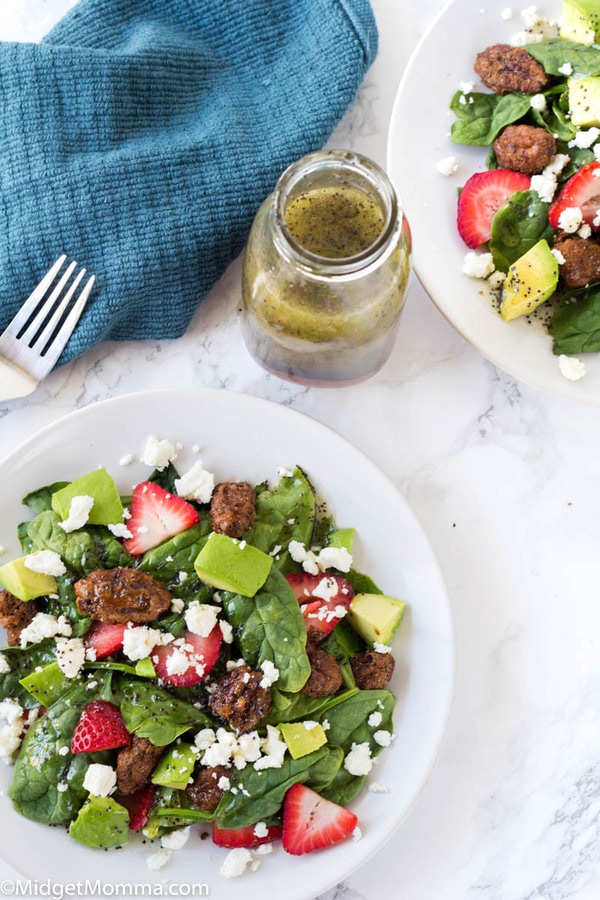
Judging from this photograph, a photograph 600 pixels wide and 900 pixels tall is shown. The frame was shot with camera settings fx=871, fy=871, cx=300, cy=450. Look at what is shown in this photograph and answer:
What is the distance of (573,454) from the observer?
157 centimetres

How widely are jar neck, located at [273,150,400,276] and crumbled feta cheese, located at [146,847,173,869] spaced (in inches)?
35.9

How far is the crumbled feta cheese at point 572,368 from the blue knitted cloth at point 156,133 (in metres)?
0.56

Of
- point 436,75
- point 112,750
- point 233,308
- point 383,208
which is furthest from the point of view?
point 233,308

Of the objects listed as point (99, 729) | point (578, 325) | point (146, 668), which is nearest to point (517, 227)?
point (578, 325)

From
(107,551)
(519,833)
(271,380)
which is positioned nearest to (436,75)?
(271,380)

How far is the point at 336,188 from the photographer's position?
47.4 inches

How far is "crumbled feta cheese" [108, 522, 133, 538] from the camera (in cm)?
136

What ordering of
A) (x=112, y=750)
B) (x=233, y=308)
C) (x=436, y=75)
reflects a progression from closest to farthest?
(x=112, y=750)
(x=436, y=75)
(x=233, y=308)

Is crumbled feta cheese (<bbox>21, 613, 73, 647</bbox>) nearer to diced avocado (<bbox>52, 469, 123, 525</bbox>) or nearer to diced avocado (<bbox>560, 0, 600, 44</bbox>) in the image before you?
diced avocado (<bbox>52, 469, 123, 525</bbox>)

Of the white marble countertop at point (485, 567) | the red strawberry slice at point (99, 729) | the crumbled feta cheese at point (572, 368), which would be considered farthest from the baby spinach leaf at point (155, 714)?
the crumbled feta cheese at point (572, 368)

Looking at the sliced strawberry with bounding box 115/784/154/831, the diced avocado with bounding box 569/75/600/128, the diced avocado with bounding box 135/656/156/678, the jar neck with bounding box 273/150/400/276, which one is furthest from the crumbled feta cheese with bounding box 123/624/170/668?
the diced avocado with bounding box 569/75/600/128

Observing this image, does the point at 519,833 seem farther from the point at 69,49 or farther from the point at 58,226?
the point at 69,49

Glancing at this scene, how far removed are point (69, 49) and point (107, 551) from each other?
32.5 inches

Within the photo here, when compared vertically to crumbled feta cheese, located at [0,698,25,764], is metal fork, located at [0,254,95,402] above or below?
above
